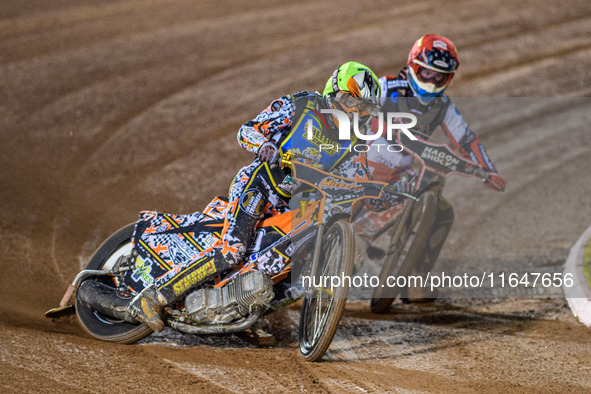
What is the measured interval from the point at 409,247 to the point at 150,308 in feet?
8.80

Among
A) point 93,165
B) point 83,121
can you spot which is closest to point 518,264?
point 93,165

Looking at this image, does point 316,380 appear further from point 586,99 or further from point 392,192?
point 586,99

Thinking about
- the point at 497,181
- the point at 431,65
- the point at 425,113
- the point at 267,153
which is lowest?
the point at 497,181

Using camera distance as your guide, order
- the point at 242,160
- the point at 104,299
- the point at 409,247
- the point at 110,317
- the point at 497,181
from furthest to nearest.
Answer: the point at 242,160 → the point at 409,247 → the point at 497,181 → the point at 110,317 → the point at 104,299

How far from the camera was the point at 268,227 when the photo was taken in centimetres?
547

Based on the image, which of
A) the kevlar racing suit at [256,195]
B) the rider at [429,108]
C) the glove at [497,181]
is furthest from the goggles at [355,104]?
the rider at [429,108]

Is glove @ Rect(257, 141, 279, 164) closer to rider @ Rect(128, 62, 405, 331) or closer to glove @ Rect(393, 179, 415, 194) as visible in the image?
rider @ Rect(128, 62, 405, 331)

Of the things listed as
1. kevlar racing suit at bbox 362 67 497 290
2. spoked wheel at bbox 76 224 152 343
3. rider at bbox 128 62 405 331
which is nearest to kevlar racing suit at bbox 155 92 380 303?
rider at bbox 128 62 405 331

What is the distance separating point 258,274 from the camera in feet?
17.0

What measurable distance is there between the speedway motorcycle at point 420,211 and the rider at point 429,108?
31 cm

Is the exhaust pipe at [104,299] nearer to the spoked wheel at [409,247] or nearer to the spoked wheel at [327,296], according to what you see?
the spoked wheel at [327,296]

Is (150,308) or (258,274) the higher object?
(258,274)

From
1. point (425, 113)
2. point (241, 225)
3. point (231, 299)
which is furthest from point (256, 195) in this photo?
point (425, 113)

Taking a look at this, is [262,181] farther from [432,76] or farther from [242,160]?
[242,160]
